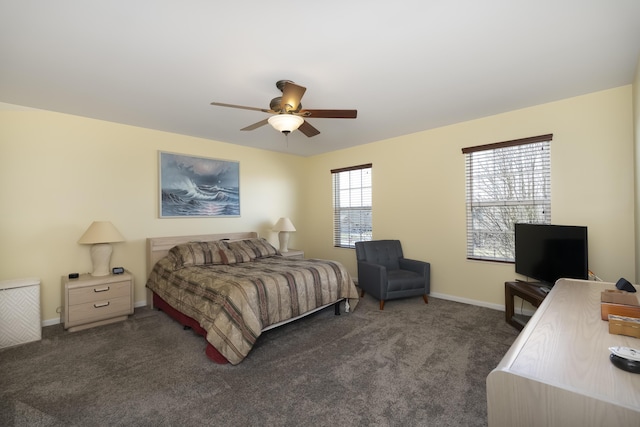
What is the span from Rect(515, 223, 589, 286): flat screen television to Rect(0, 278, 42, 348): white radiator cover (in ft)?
17.3

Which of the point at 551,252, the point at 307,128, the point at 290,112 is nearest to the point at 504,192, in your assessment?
the point at 551,252

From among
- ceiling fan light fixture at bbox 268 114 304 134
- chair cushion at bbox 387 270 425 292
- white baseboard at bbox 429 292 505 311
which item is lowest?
white baseboard at bbox 429 292 505 311

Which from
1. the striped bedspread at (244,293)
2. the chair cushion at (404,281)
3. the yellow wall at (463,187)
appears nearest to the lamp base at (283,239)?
the yellow wall at (463,187)

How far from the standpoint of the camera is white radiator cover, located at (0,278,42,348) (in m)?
2.84

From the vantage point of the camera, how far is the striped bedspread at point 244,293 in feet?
8.18

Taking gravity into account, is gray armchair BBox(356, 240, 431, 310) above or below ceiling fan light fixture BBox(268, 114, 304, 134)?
below

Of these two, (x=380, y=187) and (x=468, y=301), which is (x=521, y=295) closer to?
(x=468, y=301)

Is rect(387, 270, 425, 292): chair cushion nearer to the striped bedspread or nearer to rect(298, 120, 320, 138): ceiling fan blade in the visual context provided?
the striped bedspread

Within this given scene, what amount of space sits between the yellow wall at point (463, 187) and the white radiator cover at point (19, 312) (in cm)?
414

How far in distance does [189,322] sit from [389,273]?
2.61m

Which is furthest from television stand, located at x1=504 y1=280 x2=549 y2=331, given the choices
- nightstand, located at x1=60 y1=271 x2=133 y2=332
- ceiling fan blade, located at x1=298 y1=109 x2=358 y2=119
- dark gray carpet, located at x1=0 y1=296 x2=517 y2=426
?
nightstand, located at x1=60 y1=271 x2=133 y2=332

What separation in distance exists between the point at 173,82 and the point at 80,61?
679 millimetres

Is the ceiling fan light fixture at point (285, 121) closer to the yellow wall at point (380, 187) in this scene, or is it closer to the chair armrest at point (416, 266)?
the yellow wall at point (380, 187)

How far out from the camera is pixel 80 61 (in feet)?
Answer: 7.71
